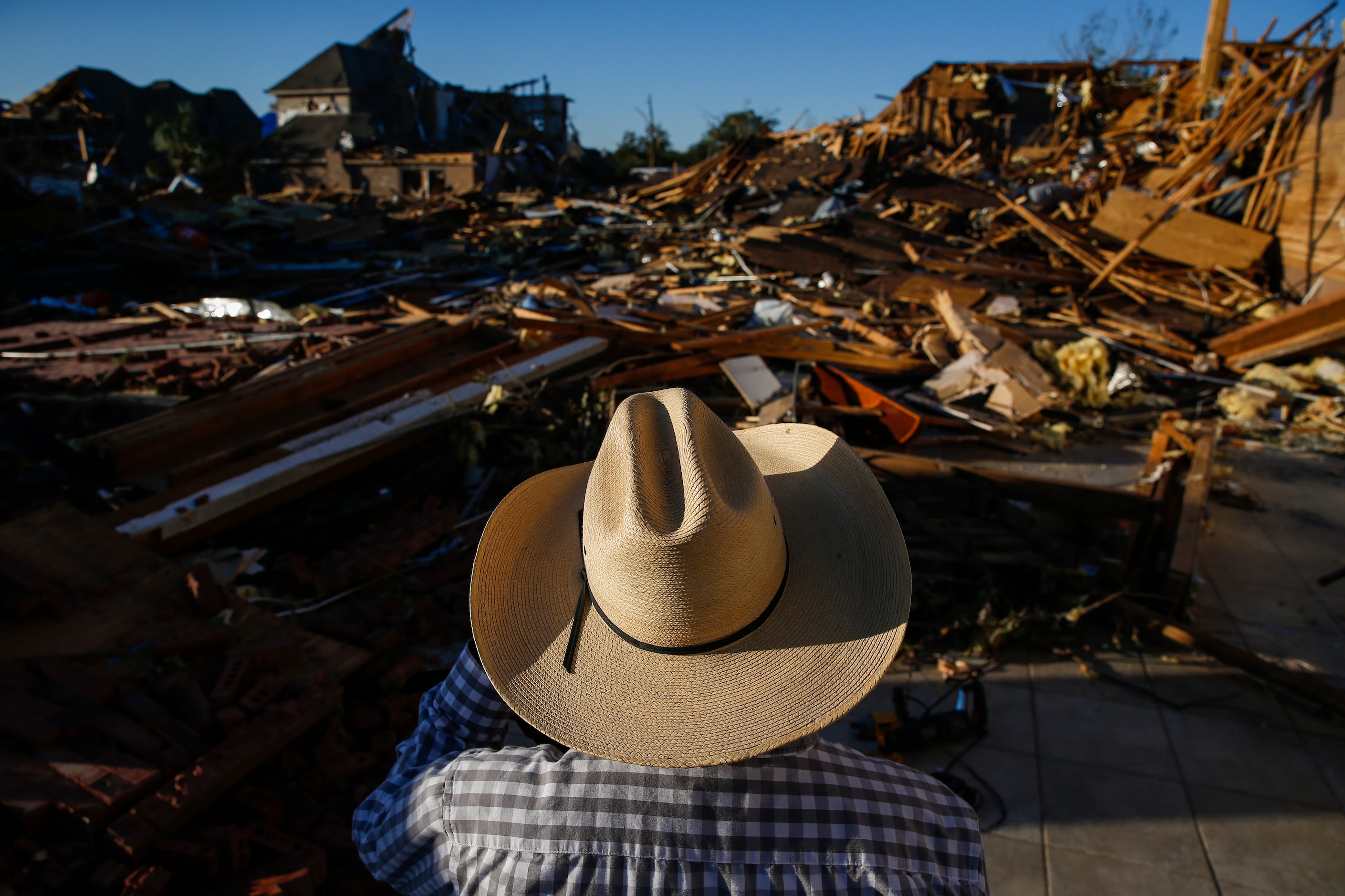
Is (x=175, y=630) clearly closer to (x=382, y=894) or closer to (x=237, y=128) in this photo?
(x=382, y=894)

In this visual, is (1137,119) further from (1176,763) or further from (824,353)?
(1176,763)

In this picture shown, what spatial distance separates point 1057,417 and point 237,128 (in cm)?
4912

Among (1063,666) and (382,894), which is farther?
(1063,666)

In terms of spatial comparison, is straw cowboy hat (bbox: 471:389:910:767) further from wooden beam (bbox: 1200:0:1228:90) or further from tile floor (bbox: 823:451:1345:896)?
wooden beam (bbox: 1200:0:1228:90)

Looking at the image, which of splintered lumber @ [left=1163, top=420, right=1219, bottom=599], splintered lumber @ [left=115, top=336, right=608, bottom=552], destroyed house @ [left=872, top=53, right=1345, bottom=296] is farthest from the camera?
destroyed house @ [left=872, top=53, right=1345, bottom=296]

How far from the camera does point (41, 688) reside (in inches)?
101

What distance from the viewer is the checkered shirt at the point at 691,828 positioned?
110 centimetres

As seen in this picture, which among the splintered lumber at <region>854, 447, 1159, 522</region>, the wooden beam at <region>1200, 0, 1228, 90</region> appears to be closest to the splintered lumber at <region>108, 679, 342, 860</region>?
the splintered lumber at <region>854, 447, 1159, 522</region>

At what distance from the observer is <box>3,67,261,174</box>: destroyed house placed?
2402 cm

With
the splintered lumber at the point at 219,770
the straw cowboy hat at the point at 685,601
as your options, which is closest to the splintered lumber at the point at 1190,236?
the straw cowboy hat at the point at 685,601

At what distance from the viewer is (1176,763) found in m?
3.03

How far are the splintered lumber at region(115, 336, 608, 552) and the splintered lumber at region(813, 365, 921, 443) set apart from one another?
7.65 feet

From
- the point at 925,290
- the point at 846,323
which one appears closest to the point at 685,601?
the point at 846,323

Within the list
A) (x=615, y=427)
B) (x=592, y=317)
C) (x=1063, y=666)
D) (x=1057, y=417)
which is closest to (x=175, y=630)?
(x=615, y=427)
